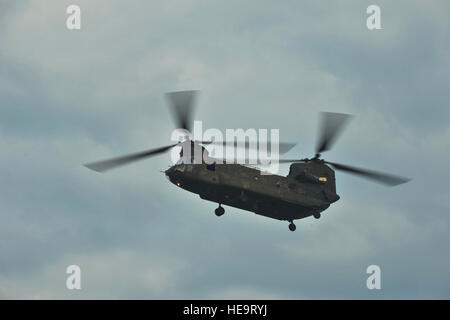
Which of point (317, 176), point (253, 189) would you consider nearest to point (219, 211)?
point (253, 189)

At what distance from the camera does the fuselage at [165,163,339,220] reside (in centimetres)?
8112

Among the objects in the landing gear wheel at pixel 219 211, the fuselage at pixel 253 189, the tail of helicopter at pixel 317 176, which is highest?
the tail of helicopter at pixel 317 176

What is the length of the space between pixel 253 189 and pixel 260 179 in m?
1.41

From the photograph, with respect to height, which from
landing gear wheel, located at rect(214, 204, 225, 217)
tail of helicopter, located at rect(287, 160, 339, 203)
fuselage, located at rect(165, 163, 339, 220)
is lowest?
landing gear wheel, located at rect(214, 204, 225, 217)

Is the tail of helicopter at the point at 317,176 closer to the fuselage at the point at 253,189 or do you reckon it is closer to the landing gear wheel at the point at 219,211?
the fuselage at the point at 253,189

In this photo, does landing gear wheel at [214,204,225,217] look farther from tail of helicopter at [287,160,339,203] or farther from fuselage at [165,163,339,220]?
tail of helicopter at [287,160,339,203]

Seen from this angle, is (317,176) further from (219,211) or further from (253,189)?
(219,211)

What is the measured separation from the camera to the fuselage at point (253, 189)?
81125 millimetres

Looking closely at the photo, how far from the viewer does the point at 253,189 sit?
3268 inches
